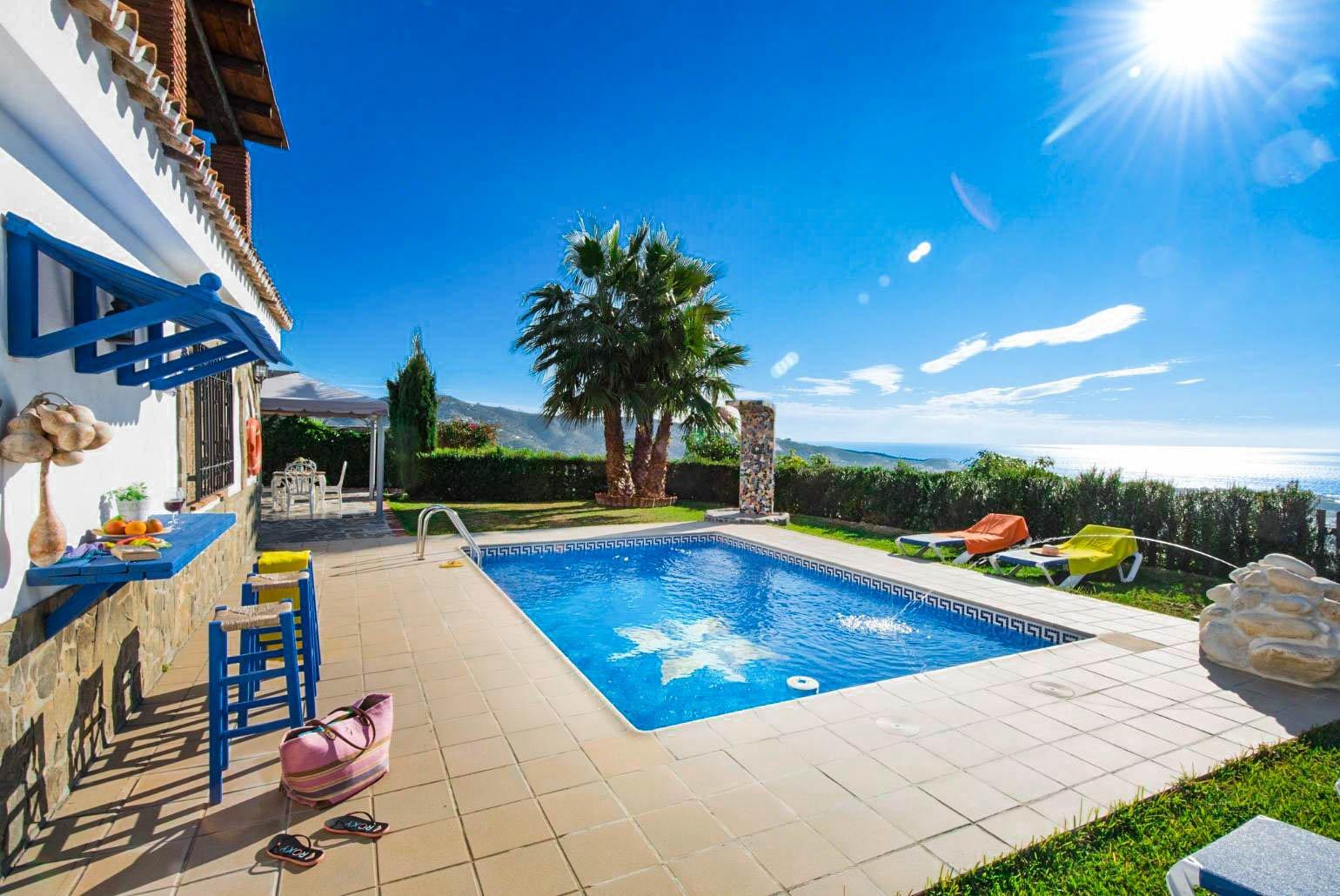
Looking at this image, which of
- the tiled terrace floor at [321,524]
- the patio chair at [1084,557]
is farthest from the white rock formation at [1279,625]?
the tiled terrace floor at [321,524]

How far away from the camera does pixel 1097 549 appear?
8.45 meters

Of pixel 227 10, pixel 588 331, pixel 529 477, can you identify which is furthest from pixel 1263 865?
pixel 529 477

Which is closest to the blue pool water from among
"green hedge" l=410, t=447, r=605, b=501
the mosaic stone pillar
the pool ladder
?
the pool ladder

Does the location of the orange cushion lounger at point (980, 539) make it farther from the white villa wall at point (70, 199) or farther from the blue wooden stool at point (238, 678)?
the white villa wall at point (70, 199)

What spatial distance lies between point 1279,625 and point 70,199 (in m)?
8.48

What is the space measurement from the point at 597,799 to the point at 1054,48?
11226 mm

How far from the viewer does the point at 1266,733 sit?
149 inches

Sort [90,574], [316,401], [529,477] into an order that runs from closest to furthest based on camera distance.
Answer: [90,574] < [316,401] < [529,477]

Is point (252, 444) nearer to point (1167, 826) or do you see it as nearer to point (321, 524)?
point (321, 524)

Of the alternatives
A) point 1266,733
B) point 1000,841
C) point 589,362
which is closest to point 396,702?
point 1000,841

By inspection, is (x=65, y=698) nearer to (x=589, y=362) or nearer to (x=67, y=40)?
(x=67, y=40)

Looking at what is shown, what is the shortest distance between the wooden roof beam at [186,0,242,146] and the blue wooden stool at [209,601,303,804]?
5801mm

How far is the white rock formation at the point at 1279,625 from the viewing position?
454 centimetres

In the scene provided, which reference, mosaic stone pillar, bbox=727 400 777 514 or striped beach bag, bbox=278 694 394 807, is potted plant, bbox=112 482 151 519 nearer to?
striped beach bag, bbox=278 694 394 807
